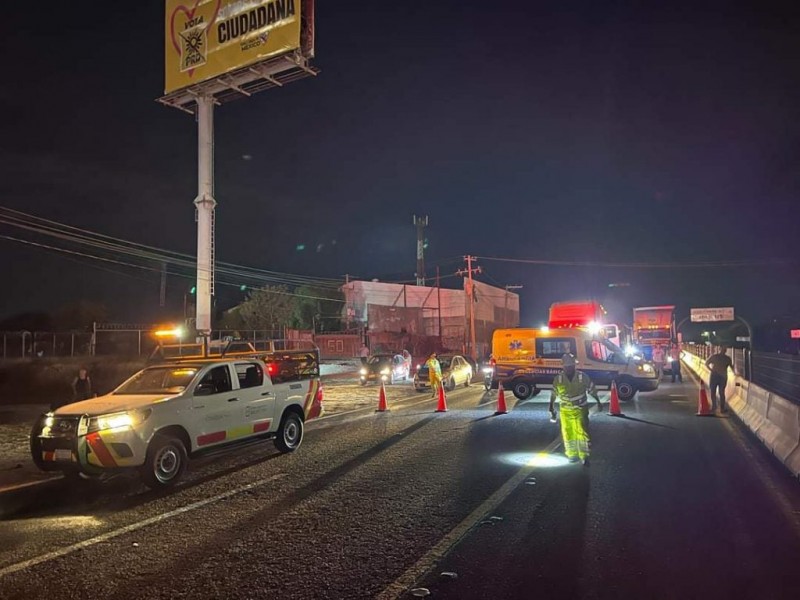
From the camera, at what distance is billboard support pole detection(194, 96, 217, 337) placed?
94.2 ft

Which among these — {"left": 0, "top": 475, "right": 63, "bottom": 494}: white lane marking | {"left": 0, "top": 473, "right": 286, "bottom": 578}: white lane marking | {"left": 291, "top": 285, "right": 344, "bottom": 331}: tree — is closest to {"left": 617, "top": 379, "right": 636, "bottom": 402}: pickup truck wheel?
{"left": 0, "top": 473, "right": 286, "bottom": 578}: white lane marking

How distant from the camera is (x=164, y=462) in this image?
26.6 ft

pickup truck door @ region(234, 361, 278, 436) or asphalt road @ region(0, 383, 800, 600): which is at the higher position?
pickup truck door @ region(234, 361, 278, 436)

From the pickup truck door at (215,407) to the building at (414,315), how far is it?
43.5m

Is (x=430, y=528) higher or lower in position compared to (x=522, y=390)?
lower

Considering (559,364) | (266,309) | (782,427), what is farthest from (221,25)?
(266,309)

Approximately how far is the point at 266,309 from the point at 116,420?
174 feet

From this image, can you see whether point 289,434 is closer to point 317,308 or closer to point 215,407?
point 215,407

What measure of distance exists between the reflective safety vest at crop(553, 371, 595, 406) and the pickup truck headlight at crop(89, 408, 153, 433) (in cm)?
577

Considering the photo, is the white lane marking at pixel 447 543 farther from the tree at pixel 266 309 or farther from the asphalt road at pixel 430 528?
the tree at pixel 266 309

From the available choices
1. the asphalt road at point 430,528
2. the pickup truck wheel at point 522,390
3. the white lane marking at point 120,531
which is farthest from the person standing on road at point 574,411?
the pickup truck wheel at point 522,390

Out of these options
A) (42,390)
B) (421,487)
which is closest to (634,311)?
(42,390)

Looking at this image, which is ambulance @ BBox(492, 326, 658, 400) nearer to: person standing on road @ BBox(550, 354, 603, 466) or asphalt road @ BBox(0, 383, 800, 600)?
asphalt road @ BBox(0, 383, 800, 600)

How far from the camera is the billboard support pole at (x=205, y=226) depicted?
2870 cm
